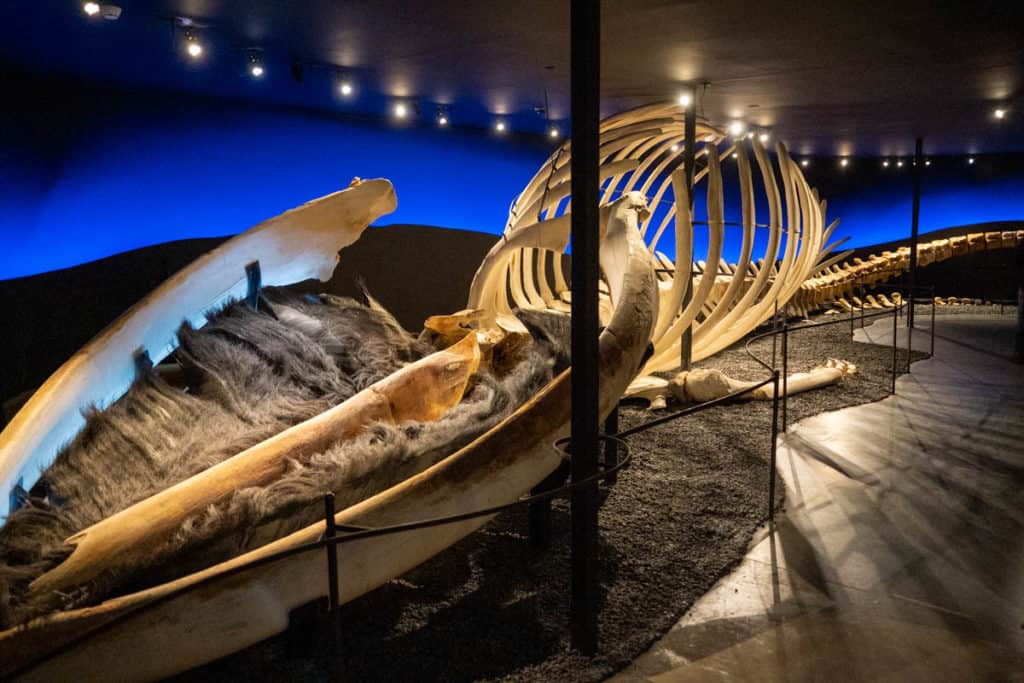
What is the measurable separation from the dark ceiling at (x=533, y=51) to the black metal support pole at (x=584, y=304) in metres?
2.18

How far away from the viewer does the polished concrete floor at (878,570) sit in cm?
273

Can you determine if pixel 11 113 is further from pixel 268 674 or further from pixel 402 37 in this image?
pixel 268 674

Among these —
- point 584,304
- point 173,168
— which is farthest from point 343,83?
point 584,304

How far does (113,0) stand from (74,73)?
A: 1730 millimetres

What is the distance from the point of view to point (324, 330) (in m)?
4.13

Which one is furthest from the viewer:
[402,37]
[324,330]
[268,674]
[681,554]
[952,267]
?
[952,267]

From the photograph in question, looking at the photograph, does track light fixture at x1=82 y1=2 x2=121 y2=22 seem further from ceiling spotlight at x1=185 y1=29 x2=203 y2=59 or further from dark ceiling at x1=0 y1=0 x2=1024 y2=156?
ceiling spotlight at x1=185 y1=29 x2=203 y2=59

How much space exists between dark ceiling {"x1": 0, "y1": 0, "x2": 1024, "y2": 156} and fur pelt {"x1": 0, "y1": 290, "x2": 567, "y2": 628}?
196cm

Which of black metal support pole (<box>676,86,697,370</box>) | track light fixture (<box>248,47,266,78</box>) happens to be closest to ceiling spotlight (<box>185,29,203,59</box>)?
track light fixture (<box>248,47,266,78</box>)

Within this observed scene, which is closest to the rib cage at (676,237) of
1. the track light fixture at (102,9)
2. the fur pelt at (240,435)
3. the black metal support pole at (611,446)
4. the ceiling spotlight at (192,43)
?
the black metal support pole at (611,446)

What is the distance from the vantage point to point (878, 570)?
3.46 metres

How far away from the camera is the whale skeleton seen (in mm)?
2090

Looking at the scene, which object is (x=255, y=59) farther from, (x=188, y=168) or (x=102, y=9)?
(x=188, y=168)

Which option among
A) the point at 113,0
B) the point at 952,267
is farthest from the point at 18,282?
the point at 952,267
